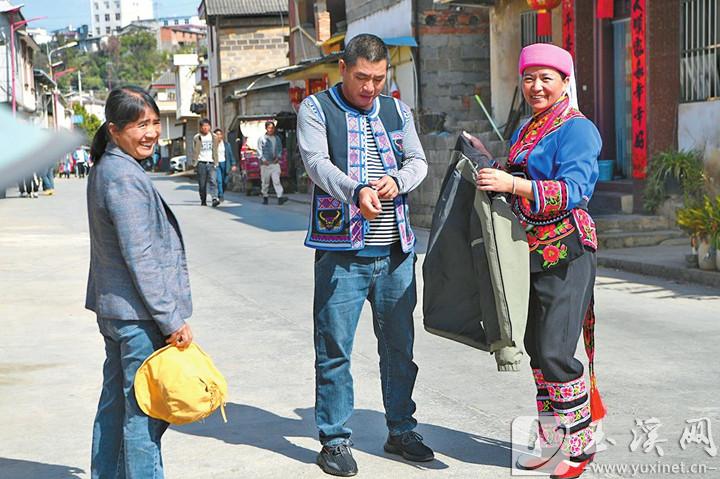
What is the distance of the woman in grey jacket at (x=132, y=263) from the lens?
4055 millimetres

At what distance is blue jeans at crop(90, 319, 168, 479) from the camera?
4.16 metres

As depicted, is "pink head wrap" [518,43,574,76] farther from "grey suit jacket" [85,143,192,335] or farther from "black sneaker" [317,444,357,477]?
"black sneaker" [317,444,357,477]

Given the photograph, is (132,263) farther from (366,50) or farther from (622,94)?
(622,94)

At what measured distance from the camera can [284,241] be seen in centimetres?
1520

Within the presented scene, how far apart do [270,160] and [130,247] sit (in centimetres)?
1993

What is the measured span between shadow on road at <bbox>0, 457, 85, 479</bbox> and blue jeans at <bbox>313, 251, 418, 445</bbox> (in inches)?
47.1

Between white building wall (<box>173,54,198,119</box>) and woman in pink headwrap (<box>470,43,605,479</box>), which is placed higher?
white building wall (<box>173,54,198,119</box>)

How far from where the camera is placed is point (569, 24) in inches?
642

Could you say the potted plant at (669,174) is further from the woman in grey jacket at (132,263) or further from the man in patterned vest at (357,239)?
the woman in grey jacket at (132,263)

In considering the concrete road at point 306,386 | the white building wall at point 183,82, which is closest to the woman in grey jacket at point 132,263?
the concrete road at point 306,386

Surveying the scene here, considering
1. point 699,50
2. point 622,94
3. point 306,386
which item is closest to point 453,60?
point 622,94

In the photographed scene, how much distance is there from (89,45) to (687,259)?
172 metres

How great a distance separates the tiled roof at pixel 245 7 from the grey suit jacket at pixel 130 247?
40297mm

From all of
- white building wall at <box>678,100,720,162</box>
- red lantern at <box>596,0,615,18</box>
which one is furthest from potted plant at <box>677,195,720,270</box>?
red lantern at <box>596,0,615,18</box>
